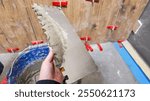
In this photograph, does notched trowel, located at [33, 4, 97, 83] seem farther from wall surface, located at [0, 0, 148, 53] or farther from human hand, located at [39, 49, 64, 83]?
wall surface, located at [0, 0, 148, 53]

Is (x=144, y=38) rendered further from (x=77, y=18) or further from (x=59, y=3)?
(x=59, y=3)

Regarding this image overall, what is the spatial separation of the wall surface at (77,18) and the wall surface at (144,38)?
0.05m

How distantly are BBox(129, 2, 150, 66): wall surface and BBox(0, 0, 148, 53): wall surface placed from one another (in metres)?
0.05

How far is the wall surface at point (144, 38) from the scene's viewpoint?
117cm

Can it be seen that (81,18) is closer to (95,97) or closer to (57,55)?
(57,55)

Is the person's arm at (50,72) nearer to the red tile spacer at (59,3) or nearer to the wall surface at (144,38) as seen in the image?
the red tile spacer at (59,3)

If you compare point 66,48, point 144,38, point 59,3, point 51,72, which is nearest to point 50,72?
point 51,72

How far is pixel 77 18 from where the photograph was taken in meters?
1.16

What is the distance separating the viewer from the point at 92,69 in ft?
2.83

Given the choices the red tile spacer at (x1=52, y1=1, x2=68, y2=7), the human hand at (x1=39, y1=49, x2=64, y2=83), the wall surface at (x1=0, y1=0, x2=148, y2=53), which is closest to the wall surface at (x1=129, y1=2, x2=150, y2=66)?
the wall surface at (x1=0, y1=0, x2=148, y2=53)

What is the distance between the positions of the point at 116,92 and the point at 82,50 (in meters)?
0.26

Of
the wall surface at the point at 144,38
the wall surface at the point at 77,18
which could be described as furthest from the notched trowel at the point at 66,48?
the wall surface at the point at 144,38

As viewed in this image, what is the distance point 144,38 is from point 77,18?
1.67 ft

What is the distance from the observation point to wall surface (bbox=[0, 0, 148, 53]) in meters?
1.01
